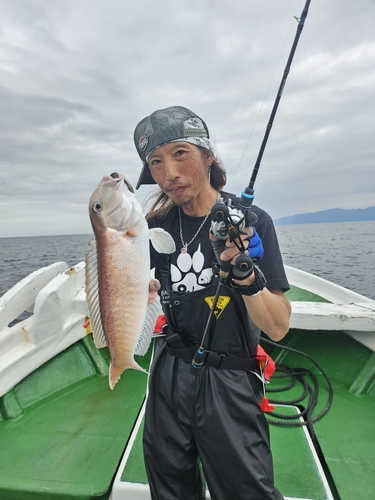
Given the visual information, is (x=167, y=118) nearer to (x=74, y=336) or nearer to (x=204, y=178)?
(x=204, y=178)

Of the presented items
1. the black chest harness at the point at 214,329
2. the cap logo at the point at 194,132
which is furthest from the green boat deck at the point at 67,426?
the cap logo at the point at 194,132

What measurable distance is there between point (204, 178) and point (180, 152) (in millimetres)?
259

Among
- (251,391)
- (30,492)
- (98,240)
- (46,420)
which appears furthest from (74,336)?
(251,391)

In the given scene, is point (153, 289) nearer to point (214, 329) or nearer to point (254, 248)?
point (214, 329)

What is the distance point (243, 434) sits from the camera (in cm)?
182

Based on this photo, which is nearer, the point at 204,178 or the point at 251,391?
the point at 251,391

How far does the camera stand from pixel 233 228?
65.9 inches

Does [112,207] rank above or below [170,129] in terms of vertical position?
below

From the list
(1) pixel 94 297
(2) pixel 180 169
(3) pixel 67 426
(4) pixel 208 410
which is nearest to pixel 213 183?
(2) pixel 180 169

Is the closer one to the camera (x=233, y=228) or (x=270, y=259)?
(x=233, y=228)

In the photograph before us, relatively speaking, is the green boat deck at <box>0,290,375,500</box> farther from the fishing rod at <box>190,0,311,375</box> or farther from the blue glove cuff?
the blue glove cuff

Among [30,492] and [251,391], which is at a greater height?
[251,391]

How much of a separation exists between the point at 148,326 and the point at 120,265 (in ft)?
1.59

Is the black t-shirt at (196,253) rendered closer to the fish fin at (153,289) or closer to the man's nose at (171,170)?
the fish fin at (153,289)
